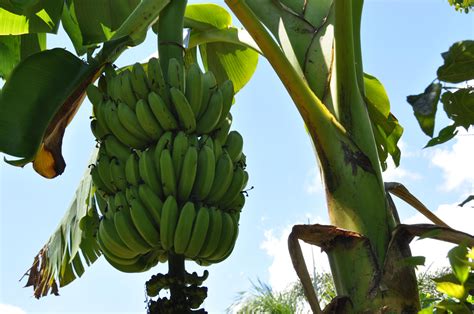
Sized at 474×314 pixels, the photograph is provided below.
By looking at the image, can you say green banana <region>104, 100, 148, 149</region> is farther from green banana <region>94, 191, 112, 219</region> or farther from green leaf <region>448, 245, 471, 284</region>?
green leaf <region>448, 245, 471, 284</region>

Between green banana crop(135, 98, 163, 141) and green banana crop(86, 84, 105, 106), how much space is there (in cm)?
17

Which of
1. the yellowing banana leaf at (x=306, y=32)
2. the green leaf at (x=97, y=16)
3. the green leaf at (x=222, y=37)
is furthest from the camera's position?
the green leaf at (x=222, y=37)

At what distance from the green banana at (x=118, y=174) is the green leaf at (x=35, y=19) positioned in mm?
683

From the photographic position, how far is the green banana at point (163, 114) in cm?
164

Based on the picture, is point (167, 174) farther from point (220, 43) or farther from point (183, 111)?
point (220, 43)

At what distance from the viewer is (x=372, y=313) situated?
61.4 inches

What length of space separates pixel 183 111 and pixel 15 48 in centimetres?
116

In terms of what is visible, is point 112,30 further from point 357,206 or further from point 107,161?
point 357,206

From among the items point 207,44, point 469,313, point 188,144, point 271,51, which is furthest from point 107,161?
point 207,44

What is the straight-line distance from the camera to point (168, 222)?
1.49 metres

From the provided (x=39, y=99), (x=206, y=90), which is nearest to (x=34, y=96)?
(x=39, y=99)

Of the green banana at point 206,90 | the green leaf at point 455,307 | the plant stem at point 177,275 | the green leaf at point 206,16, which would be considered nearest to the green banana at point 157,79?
the green banana at point 206,90

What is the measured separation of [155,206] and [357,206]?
0.55 m

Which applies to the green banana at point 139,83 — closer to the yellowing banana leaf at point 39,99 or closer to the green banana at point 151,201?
the yellowing banana leaf at point 39,99
